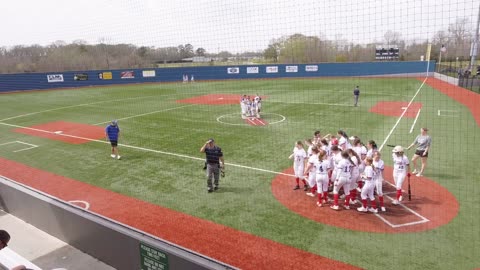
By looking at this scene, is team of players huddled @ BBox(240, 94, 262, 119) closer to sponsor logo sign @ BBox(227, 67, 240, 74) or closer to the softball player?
the softball player

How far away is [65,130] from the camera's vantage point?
19.9 m

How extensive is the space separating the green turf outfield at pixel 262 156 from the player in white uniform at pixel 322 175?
1041 mm

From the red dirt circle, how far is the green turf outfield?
9.9 inches

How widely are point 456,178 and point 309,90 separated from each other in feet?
81.8

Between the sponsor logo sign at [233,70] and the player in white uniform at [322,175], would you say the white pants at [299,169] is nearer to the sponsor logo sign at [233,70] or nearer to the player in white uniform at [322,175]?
the player in white uniform at [322,175]

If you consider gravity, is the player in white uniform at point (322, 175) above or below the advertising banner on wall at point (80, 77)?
below

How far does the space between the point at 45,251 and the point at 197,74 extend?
34782mm

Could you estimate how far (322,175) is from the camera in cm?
879

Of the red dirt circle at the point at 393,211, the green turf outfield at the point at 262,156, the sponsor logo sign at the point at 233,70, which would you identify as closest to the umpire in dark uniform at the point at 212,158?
the green turf outfield at the point at 262,156

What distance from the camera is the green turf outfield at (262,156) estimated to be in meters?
7.19

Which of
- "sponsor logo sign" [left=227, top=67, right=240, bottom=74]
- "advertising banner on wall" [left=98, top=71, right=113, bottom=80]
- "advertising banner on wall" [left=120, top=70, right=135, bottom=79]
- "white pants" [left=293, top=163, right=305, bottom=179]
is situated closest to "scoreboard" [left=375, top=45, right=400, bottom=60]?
"white pants" [left=293, top=163, right=305, bottom=179]

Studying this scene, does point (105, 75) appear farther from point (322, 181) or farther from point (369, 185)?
point (369, 185)

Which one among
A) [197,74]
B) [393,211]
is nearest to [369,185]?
[393,211]

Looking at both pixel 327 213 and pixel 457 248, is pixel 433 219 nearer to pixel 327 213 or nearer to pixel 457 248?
pixel 457 248
